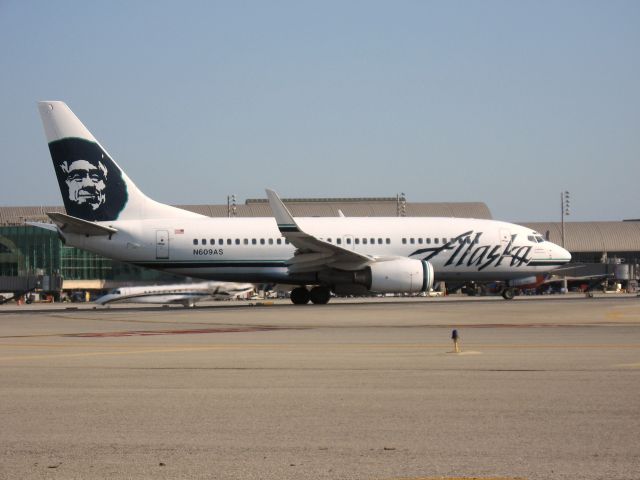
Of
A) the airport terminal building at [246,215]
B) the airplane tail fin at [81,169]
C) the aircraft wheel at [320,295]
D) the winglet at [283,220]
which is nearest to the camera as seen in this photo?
the winglet at [283,220]

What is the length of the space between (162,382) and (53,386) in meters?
1.54

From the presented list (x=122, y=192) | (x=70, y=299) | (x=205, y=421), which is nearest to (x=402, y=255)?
(x=122, y=192)

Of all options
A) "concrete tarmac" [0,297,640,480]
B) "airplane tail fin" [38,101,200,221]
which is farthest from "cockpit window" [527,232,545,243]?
"concrete tarmac" [0,297,640,480]

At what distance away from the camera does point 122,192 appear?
44.5 meters

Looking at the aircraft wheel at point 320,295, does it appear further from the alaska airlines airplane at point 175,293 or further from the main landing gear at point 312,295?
the alaska airlines airplane at point 175,293

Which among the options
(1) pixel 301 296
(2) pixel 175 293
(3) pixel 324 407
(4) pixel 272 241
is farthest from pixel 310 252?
(3) pixel 324 407

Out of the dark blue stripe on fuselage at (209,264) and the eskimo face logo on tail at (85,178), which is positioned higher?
the eskimo face logo on tail at (85,178)

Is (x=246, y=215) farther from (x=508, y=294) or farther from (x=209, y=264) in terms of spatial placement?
(x=209, y=264)

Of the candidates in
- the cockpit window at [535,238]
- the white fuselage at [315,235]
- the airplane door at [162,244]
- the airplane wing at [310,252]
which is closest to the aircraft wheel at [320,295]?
the white fuselage at [315,235]

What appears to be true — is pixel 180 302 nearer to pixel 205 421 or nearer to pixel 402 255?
pixel 402 255

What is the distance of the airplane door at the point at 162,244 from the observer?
44500 mm

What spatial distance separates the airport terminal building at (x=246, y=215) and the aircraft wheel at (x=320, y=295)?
26.9 metres

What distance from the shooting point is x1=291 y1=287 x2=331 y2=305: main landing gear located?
152 feet

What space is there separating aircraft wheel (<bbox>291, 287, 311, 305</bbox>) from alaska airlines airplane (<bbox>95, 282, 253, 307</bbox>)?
7503mm
